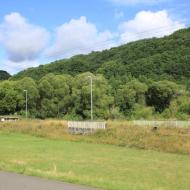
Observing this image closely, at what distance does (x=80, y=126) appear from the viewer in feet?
179

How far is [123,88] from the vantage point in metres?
119

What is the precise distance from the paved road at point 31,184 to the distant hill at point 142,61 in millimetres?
88828

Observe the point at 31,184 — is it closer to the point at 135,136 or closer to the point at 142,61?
the point at 135,136

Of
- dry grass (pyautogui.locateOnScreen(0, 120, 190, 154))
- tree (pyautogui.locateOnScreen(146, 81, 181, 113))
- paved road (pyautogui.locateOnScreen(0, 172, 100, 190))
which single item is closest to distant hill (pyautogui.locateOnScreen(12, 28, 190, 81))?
tree (pyautogui.locateOnScreen(146, 81, 181, 113))

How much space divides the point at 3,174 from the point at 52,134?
40.6 metres

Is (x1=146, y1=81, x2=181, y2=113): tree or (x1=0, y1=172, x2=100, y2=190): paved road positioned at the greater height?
(x1=146, y1=81, x2=181, y2=113): tree

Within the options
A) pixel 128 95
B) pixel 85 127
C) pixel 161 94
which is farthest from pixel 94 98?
pixel 85 127

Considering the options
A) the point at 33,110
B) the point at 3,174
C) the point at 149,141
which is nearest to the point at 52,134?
the point at 149,141

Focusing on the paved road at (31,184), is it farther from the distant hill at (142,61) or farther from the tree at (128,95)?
the tree at (128,95)

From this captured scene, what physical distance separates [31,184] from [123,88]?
107 m

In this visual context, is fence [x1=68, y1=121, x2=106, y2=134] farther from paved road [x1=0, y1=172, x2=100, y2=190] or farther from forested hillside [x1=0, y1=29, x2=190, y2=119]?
forested hillside [x1=0, y1=29, x2=190, y2=119]

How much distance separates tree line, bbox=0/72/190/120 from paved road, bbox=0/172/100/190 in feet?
300

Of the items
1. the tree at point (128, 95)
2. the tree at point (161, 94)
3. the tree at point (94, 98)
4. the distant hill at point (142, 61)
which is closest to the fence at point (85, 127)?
the tree at point (94, 98)

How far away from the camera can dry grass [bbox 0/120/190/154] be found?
136 ft
